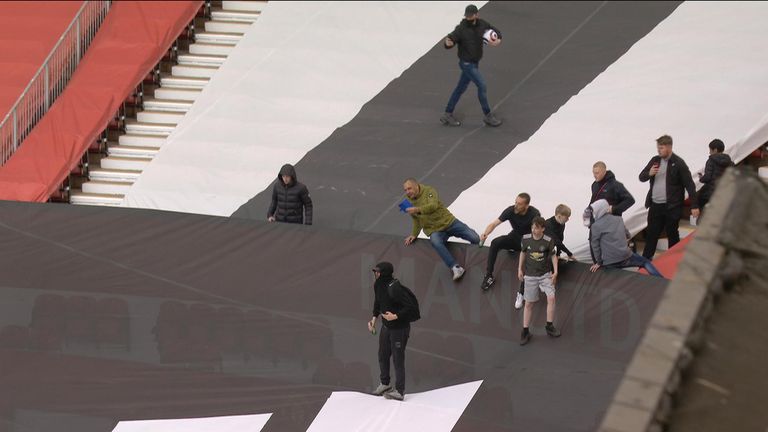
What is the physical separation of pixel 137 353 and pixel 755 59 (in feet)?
29.5

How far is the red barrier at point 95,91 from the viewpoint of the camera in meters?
17.6

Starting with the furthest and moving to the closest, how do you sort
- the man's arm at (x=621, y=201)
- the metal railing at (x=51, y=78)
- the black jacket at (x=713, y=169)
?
the metal railing at (x=51, y=78), the black jacket at (x=713, y=169), the man's arm at (x=621, y=201)

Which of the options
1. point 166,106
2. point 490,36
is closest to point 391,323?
point 490,36

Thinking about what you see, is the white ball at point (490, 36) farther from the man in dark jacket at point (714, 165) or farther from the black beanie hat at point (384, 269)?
the black beanie hat at point (384, 269)

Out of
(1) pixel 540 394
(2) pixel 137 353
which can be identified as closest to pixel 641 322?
(1) pixel 540 394

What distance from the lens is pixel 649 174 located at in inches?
574

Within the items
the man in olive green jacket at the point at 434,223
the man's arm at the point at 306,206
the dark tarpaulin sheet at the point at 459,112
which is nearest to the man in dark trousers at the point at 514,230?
the man in olive green jacket at the point at 434,223

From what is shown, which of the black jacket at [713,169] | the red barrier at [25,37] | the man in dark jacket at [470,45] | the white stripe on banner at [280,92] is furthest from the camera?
the red barrier at [25,37]

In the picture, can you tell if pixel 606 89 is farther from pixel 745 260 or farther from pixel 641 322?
pixel 745 260

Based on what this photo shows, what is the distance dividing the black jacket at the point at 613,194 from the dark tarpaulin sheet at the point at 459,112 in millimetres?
2193

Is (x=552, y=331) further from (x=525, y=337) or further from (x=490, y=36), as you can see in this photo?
(x=490, y=36)

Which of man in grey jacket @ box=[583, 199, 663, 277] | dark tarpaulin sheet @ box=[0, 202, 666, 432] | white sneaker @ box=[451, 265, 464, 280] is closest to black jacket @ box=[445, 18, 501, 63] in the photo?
dark tarpaulin sheet @ box=[0, 202, 666, 432]

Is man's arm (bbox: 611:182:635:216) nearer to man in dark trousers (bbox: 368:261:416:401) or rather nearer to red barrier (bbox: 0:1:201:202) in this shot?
man in dark trousers (bbox: 368:261:416:401)

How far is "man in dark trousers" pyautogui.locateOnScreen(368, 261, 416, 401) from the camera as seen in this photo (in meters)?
13.1
